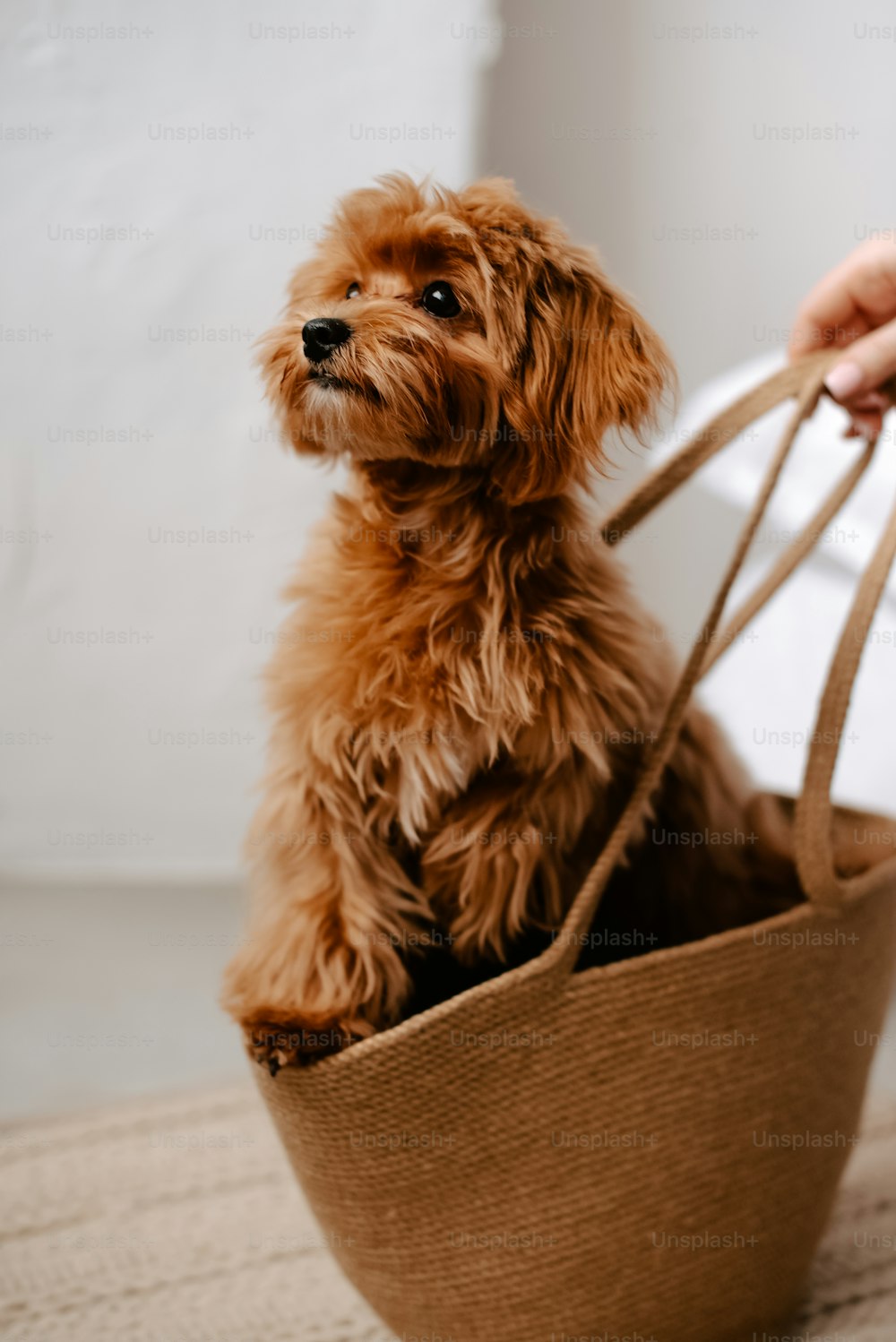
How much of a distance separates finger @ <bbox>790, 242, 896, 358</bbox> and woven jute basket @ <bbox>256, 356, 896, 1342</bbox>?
349 mm

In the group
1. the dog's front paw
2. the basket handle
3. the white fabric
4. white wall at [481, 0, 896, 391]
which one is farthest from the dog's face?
white wall at [481, 0, 896, 391]

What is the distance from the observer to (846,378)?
49.3 inches

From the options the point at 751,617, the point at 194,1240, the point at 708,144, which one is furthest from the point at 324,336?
the point at 708,144

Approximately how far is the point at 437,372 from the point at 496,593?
0.22 metres

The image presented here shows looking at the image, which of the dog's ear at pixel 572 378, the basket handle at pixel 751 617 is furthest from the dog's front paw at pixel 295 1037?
the dog's ear at pixel 572 378

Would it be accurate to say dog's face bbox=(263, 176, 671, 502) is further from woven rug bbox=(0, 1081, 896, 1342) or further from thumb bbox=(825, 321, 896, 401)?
woven rug bbox=(0, 1081, 896, 1342)

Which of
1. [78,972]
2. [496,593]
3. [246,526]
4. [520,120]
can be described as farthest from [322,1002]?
[520,120]

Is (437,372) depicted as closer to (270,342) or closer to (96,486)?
(270,342)

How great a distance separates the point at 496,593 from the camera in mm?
1104

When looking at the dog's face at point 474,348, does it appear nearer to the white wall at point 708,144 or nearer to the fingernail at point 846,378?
the fingernail at point 846,378

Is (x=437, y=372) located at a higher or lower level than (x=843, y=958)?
higher

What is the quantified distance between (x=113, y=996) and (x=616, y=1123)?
1.32 m

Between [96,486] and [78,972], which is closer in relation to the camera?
[78,972]

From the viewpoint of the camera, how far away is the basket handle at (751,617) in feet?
3.49
